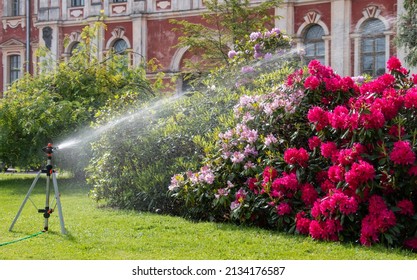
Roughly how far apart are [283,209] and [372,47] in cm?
1700

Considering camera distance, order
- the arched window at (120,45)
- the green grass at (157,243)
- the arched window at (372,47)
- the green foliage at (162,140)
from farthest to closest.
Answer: the arched window at (120,45)
the arched window at (372,47)
the green foliage at (162,140)
the green grass at (157,243)

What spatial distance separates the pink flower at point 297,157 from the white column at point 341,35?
16603 millimetres

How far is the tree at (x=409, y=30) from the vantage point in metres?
20.6

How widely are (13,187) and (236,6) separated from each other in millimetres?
9699

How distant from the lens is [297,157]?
8.15 metres

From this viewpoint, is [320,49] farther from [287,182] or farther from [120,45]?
[287,182]

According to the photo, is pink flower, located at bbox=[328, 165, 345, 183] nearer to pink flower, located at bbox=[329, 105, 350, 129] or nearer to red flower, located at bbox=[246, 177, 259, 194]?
pink flower, located at bbox=[329, 105, 350, 129]

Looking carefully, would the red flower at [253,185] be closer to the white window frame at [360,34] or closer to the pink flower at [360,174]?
the pink flower at [360,174]

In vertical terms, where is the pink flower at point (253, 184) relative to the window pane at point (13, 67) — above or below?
below

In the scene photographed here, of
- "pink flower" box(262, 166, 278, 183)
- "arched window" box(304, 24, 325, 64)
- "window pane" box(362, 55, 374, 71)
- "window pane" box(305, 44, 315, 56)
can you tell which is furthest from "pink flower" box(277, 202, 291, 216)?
"window pane" box(305, 44, 315, 56)

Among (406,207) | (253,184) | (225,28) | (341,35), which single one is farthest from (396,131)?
(341,35)

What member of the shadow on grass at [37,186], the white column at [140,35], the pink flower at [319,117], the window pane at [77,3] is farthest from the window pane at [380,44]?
the pink flower at [319,117]

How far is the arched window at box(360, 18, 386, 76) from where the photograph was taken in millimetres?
23766

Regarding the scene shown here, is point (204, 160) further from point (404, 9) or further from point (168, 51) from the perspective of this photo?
point (168, 51)
